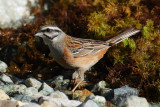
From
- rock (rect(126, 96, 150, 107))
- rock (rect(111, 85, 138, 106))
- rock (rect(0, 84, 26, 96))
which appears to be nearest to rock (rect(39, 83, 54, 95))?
rock (rect(0, 84, 26, 96))

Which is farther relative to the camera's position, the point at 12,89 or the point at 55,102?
the point at 12,89

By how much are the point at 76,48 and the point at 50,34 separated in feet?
2.30

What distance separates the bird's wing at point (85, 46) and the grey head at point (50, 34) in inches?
11.0

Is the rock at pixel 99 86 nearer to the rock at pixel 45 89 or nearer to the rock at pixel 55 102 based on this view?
the rock at pixel 45 89

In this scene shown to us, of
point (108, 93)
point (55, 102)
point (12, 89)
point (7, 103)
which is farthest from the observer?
point (108, 93)

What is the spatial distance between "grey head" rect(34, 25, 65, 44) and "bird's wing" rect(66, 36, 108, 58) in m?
0.28

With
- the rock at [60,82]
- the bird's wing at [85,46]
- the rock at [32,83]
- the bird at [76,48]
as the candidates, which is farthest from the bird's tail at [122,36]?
the rock at [32,83]

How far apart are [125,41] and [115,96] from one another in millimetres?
1621

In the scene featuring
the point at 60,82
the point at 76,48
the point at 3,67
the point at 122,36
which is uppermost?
the point at 122,36

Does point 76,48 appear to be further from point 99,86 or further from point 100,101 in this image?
point 100,101

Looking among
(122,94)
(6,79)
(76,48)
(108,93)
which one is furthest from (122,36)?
(6,79)

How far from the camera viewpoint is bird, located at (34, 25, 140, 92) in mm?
5895

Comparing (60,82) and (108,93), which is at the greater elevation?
(60,82)

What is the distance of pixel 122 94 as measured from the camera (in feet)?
16.9
